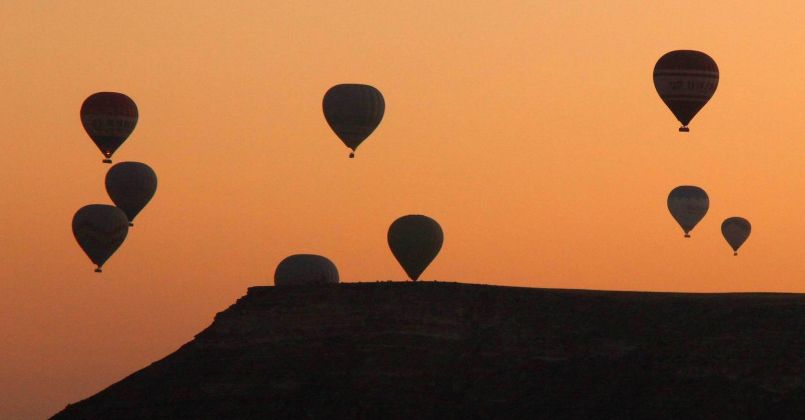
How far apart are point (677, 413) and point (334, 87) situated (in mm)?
→ 28422

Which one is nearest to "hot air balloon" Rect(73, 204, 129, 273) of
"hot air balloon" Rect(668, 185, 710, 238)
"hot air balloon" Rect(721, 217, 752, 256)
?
"hot air balloon" Rect(668, 185, 710, 238)

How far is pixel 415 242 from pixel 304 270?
1541cm

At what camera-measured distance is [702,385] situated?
6225cm

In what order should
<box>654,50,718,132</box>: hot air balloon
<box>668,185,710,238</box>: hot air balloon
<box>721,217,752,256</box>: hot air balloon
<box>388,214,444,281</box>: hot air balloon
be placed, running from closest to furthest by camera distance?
1. <box>654,50,718,132</box>: hot air balloon
2. <box>388,214,444,281</box>: hot air balloon
3. <box>668,185,710,238</box>: hot air balloon
4. <box>721,217,752,256</box>: hot air balloon

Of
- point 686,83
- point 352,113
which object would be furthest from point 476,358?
point 686,83

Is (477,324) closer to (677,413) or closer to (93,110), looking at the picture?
(677,413)

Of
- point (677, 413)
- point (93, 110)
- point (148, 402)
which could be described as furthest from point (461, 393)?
point (93, 110)

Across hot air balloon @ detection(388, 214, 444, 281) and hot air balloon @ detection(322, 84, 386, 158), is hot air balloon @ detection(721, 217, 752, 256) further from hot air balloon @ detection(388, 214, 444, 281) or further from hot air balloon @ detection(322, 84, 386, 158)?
hot air balloon @ detection(322, 84, 386, 158)

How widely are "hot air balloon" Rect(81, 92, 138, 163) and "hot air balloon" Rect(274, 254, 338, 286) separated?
46.3 feet

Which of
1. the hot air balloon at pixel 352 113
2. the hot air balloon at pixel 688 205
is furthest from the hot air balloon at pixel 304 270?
the hot air balloon at pixel 688 205

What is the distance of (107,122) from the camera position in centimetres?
8700

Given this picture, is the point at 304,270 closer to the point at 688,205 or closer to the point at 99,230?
the point at 99,230

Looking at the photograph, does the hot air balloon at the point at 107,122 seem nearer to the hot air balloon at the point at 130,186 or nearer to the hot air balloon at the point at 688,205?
the hot air balloon at the point at 130,186

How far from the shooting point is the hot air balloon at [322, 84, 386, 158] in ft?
271
